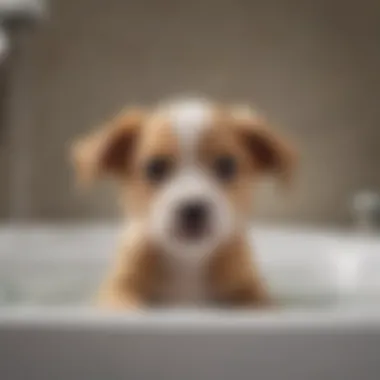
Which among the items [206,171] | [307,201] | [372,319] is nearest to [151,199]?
[206,171]

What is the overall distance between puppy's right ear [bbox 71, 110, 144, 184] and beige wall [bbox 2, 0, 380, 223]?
29.6 inches

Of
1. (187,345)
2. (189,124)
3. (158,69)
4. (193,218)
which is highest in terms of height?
(158,69)

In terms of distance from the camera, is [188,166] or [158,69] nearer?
[188,166]

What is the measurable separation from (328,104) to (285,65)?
5.0 inches

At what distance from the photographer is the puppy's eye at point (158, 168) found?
97 cm

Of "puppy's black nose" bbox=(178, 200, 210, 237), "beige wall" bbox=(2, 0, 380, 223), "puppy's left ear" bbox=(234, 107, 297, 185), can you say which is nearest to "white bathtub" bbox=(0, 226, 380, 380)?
"puppy's black nose" bbox=(178, 200, 210, 237)

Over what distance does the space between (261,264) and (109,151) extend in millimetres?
373

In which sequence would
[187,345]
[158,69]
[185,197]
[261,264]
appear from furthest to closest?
1. [158,69]
2. [261,264]
3. [185,197]
4. [187,345]

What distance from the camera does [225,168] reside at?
98cm

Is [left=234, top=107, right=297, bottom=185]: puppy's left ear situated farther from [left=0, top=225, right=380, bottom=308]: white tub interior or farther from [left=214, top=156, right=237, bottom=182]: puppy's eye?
[left=0, top=225, right=380, bottom=308]: white tub interior

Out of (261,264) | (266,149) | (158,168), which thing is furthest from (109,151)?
(261,264)

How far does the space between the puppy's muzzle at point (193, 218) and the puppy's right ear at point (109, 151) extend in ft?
0.42

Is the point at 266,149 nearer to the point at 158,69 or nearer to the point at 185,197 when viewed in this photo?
the point at 185,197

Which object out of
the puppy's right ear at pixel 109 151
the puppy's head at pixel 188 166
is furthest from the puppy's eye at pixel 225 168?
the puppy's right ear at pixel 109 151
